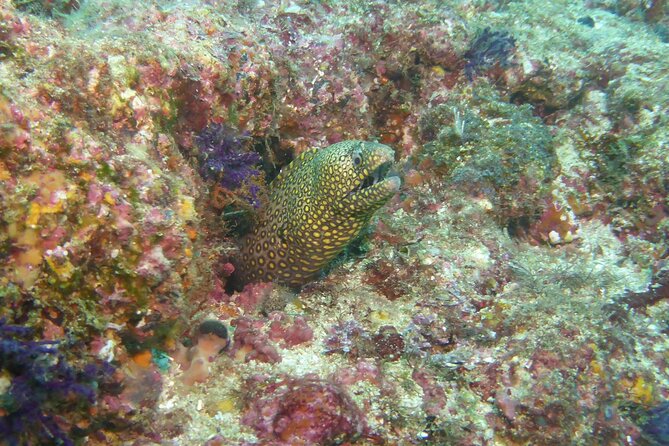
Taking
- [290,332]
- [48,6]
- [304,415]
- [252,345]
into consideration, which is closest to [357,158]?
[290,332]

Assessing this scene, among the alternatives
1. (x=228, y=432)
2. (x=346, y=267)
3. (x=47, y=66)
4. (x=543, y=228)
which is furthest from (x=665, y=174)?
(x=47, y=66)

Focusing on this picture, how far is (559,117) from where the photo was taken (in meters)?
6.70

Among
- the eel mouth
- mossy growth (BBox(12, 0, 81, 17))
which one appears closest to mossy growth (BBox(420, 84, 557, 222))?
the eel mouth

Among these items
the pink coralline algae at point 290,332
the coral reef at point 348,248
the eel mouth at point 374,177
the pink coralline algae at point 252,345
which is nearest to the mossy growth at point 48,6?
the coral reef at point 348,248

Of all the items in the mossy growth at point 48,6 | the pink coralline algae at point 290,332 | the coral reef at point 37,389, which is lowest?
the pink coralline algae at point 290,332

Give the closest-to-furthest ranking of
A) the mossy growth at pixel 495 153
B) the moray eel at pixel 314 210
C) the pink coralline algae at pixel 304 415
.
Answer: the pink coralline algae at pixel 304 415 → the moray eel at pixel 314 210 → the mossy growth at pixel 495 153

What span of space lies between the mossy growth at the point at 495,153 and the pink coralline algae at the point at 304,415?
3273mm

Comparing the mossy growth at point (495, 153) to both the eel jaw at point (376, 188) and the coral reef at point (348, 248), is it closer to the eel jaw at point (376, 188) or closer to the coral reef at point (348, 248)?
the coral reef at point (348, 248)

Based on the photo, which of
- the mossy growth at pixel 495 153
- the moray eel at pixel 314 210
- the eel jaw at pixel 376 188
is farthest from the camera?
the mossy growth at pixel 495 153

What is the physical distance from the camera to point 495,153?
525 cm

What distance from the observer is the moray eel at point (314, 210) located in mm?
3668

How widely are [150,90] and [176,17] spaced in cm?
116

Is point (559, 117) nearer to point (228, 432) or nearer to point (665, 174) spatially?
point (665, 174)

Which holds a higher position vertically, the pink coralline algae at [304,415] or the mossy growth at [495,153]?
the mossy growth at [495,153]
